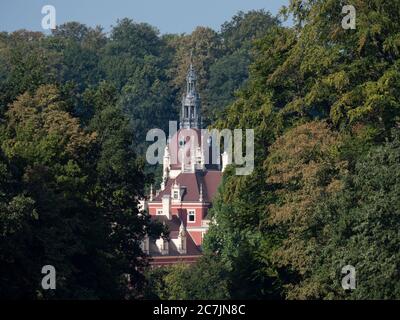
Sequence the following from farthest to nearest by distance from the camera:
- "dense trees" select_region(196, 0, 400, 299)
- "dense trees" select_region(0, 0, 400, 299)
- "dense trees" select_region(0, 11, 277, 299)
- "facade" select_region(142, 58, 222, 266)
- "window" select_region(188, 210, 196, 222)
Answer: "window" select_region(188, 210, 196, 222) < "facade" select_region(142, 58, 222, 266) < "dense trees" select_region(0, 11, 277, 299) < "dense trees" select_region(0, 0, 400, 299) < "dense trees" select_region(196, 0, 400, 299)

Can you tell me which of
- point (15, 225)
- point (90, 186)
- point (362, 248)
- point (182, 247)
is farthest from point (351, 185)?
point (182, 247)

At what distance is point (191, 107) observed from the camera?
625ft

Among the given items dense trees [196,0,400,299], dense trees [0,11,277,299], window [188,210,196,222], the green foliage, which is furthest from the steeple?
dense trees [196,0,400,299]

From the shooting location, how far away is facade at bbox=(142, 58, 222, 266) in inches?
6781

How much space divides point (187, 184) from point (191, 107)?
37.2 feet

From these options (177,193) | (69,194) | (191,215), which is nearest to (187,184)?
(177,193)

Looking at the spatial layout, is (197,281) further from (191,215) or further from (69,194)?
(191,215)

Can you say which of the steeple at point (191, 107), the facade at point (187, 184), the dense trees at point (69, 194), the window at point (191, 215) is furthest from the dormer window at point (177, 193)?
the dense trees at point (69, 194)

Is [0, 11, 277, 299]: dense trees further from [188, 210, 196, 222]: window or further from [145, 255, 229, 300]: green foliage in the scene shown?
[188, 210, 196, 222]: window

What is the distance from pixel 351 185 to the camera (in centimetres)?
5709

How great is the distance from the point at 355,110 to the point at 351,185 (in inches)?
232

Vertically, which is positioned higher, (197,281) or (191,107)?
(191,107)

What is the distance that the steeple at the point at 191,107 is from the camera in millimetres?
190250

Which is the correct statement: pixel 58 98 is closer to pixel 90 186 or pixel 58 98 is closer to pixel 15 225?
pixel 90 186
